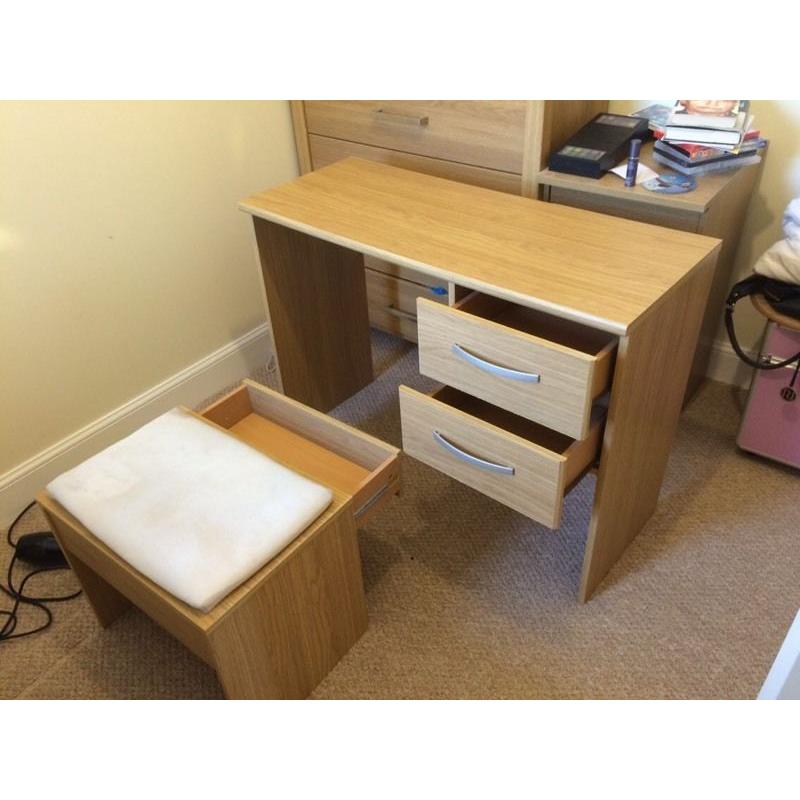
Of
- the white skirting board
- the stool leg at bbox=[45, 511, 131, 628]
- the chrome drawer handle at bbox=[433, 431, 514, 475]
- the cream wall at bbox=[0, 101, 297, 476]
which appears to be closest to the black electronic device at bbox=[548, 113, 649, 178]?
the chrome drawer handle at bbox=[433, 431, 514, 475]

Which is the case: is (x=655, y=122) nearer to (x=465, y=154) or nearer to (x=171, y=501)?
(x=465, y=154)

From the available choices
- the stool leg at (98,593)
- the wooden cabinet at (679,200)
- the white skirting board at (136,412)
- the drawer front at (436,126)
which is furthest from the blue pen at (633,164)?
the stool leg at (98,593)

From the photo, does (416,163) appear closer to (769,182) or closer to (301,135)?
(301,135)

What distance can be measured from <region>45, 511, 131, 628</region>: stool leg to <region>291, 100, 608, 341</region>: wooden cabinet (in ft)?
2.97

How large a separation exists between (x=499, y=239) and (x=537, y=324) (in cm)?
21

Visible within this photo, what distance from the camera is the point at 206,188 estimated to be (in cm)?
195

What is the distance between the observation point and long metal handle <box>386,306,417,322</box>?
2.15m

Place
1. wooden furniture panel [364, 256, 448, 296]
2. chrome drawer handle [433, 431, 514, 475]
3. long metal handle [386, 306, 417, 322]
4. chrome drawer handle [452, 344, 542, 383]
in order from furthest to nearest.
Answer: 1. long metal handle [386, 306, 417, 322]
2. wooden furniture panel [364, 256, 448, 296]
3. chrome drawer handle [433, 431, 514, 475]
4. chrome drawer handle [452, 344, 542, 383]

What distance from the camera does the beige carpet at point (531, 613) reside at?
137cm

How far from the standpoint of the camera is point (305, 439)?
1570 mm

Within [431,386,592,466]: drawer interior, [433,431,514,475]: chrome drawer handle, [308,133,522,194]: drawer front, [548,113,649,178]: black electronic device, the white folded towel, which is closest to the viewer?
the white folded towel

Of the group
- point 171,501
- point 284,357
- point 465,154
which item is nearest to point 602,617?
point 171,501

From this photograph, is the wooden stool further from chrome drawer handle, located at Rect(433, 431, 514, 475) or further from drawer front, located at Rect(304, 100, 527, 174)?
drawer front, located at Rect(304, 100, 527, 174)

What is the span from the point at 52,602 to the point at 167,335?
30.8 inches
